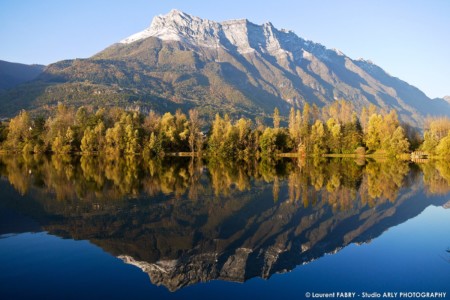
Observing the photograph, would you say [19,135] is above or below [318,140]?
below

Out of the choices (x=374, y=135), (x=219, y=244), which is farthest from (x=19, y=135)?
(x=219, y=244)

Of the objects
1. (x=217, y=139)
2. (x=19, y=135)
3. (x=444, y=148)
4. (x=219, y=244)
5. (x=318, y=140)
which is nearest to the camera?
(x=219, y=244)

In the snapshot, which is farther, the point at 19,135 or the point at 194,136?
the point at 19,135

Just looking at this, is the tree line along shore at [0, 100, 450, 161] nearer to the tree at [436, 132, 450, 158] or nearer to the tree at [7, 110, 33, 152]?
the tree at [7, 110, 33, 152]

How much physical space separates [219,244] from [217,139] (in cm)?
9975

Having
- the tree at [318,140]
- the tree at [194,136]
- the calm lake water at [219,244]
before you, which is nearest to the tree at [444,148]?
the tree at [318,140]

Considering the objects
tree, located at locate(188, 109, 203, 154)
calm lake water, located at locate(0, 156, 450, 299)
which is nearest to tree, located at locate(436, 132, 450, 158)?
tree, located at locate(188, 109, 203, 154)

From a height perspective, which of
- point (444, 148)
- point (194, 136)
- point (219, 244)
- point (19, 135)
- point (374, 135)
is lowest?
point (219, 244)

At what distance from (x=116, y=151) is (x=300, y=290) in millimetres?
113871

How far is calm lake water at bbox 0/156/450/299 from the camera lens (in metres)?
16.1

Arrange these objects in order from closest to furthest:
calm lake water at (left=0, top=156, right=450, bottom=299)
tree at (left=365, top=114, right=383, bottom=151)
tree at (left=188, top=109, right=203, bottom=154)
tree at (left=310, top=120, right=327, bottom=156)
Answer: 1. calm lake water at (left=0, top=156, right=450, bottom=299)
2. tree at (left=310, top=120, right=327, bottom=156)
3. tree at (left=365, top=114, right=383, bottom=151)
4. tree at (left=188, top=109, right=203, bottom=154)

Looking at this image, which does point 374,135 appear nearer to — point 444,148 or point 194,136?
point 444,148

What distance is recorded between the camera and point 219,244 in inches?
851

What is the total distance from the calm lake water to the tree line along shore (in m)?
79.5
